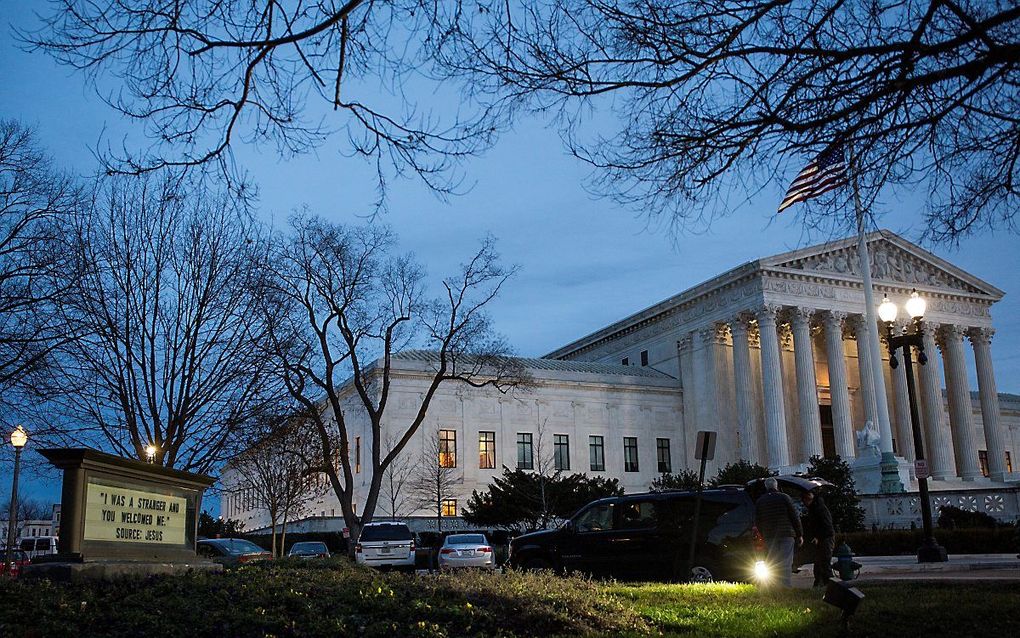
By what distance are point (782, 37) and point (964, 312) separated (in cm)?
6744

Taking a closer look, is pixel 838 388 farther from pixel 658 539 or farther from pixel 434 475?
pixel 658 539

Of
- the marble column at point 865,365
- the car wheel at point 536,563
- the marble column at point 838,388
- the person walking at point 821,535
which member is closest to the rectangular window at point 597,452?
the marble column at point 838,388

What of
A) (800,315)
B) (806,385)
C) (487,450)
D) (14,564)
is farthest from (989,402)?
(14,564)

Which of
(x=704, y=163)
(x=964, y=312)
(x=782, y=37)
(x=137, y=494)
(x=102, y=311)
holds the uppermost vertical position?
(x=964, y=312)

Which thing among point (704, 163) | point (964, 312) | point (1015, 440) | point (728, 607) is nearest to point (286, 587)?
point (728, 607)

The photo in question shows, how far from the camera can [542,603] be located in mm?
10625

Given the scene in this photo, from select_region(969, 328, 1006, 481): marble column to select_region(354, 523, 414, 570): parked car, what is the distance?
5005cm

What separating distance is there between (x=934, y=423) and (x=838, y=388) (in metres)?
9.24

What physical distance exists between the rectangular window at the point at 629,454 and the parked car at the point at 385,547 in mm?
38955

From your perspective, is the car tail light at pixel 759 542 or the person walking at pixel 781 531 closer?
the person walking at pixel 781 531

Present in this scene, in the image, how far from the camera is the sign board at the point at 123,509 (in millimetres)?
11688

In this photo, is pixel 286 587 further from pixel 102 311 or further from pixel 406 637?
pixel 102 311

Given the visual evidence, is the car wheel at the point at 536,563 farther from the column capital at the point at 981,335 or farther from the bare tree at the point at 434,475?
the column capital at the point at 981,335

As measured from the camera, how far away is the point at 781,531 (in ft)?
46.2
